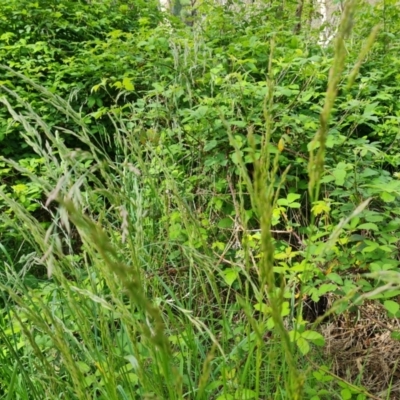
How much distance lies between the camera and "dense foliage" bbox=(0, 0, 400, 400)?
0.76 m

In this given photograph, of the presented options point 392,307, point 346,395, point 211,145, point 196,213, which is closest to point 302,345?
point 346,395

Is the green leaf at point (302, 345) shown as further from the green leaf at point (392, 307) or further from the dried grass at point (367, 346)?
the dried grass at point (367, 346)

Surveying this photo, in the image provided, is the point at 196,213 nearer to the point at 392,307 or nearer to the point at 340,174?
the point at 340,174

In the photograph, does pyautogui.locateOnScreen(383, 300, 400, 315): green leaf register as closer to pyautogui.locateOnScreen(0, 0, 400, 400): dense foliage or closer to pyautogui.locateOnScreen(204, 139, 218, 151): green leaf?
pyautogui.locateOnScreen(0, 0, 400, 400): dense foliage

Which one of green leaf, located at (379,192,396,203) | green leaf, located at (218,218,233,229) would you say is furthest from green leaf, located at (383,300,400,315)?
green leaf, located at (218,218,233,229)

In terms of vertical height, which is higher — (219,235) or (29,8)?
(29,8)

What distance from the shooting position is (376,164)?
6.64 ft

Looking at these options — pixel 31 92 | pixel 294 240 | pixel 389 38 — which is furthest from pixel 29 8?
pixel 294 240

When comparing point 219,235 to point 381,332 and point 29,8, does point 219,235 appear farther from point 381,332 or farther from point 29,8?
point 29,8

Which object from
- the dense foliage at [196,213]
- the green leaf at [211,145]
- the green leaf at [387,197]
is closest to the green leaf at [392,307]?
the dense foliage at [196,213]

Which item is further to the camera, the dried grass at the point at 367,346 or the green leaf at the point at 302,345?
the dried grass at the point at 367,346

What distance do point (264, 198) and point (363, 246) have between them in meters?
1.08

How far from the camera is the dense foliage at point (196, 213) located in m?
0.76

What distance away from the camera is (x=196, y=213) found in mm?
1704
